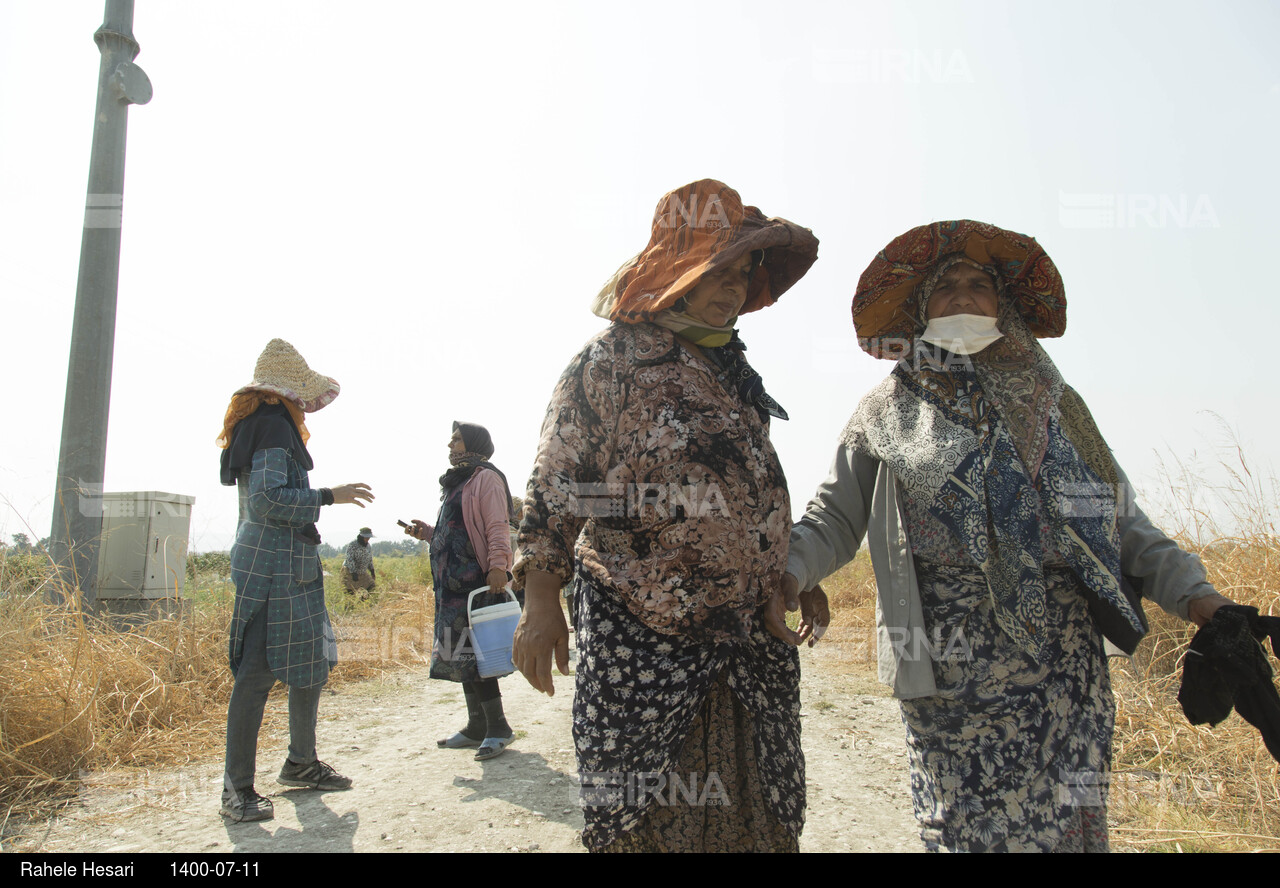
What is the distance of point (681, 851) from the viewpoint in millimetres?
1899

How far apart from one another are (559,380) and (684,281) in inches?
17.3

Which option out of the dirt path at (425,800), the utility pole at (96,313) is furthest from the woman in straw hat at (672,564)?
the utility pole at (96,313)

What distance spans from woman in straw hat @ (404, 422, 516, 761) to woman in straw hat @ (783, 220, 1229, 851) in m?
2.66

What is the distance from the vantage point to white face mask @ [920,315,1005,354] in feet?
7.40

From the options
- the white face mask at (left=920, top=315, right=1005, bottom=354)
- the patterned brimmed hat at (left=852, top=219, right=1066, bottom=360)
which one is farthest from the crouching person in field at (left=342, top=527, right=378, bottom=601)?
the white face mask at (left=920, top=315, right=1005, bottom=354)

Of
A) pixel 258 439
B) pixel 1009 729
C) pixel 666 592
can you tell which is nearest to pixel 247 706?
pixel 258 439

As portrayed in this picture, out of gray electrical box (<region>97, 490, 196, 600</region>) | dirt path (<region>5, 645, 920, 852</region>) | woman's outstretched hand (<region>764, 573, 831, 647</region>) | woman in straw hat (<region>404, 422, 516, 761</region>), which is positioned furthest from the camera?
gray electrical box (<region>97, 490, 196, 600</region>)

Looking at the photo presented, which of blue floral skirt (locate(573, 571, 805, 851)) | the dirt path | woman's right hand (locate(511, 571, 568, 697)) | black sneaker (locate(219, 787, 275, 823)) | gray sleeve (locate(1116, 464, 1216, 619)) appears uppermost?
gray sleeve (locate(1116, 464, 1216, 619))

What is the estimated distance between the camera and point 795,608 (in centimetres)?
210

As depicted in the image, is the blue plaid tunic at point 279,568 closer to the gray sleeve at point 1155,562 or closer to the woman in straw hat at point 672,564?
the woman in straw hat at point 672,564

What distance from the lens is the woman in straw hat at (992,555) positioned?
6.39ft

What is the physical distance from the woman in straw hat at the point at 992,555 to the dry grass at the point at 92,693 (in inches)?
155

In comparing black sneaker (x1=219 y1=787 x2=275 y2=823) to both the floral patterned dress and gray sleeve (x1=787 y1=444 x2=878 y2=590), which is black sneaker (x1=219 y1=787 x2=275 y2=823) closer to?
the floral patterned dress

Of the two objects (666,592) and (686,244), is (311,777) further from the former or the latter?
Answer: (686,244)
